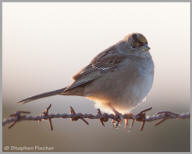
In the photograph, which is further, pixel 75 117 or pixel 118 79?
pixel 118 79

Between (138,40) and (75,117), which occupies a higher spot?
(138,40)

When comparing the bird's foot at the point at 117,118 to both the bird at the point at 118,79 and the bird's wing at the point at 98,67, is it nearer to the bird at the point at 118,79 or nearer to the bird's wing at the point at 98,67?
the bird at the point at 118,79

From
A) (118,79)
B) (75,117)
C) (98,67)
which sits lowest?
(75,117)

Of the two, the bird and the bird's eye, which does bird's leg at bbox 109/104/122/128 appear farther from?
the bird's eye

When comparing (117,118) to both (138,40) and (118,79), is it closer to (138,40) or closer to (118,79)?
(118,79)

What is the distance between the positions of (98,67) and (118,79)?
0.64 metres

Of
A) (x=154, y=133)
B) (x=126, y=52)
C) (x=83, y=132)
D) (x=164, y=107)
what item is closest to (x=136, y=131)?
(x=154, y=133)

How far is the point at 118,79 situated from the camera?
7.78 meters

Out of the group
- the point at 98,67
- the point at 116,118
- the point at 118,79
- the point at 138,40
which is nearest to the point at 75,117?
the point at 116,118

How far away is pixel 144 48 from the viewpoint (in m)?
8.16

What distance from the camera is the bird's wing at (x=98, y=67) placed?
26.5 ft

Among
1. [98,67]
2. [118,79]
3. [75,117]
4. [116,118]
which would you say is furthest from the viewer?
[98,67]

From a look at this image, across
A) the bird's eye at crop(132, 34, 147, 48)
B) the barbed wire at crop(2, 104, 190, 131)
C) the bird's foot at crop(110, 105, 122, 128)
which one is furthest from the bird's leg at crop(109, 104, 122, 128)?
the bird's eye at crop(132, 34, 147, 48)

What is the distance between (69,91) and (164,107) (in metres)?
11.2
